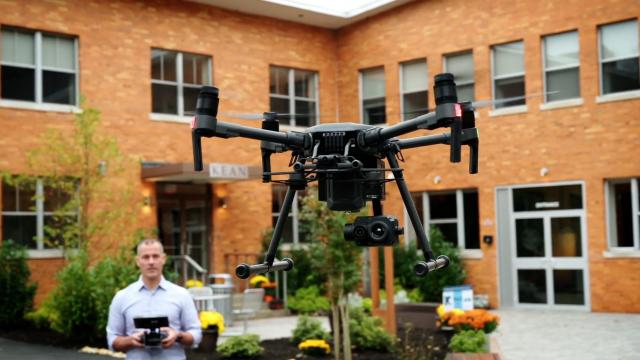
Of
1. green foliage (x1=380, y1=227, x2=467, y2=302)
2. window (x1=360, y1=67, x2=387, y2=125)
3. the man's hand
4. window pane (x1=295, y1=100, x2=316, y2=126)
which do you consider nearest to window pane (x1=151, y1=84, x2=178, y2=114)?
window pane (x1=295, y1=100, x2=316, y2=126)

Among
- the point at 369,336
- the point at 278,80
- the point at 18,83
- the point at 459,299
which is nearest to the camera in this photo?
the point at 369,336

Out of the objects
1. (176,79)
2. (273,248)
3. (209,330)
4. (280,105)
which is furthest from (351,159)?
(280,105)

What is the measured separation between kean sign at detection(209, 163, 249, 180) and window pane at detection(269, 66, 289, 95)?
163 inches

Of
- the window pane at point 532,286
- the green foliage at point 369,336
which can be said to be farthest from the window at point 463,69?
the green foliage at point 369,336

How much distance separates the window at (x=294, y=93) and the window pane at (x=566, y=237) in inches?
274

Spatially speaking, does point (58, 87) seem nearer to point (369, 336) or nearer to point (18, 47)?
point (18, 47)

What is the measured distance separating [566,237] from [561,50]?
424 centimetres

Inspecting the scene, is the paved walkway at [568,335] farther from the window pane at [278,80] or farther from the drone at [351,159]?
the drone at [351,159]

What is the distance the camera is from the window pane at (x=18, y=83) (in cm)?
1767

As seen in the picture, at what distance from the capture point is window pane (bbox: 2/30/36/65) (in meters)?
17.7

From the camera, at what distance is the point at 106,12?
19109mm

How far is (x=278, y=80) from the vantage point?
22.6 metres

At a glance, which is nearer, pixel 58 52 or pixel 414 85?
pixel 58 52

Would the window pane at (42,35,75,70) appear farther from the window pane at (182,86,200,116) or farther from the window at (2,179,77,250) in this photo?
the window pane at (182,86,200,116)
